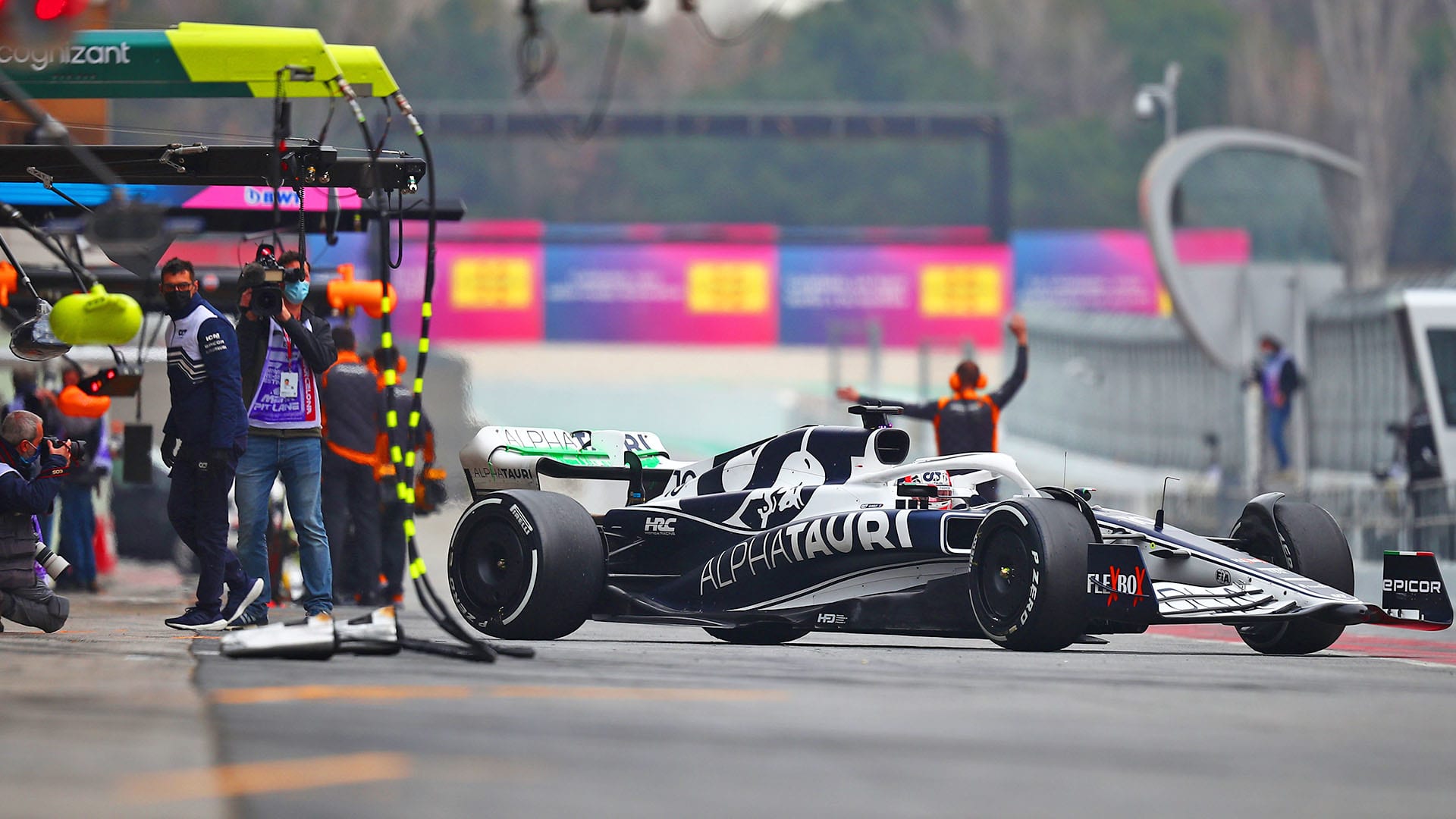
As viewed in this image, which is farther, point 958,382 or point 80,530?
point 80,530

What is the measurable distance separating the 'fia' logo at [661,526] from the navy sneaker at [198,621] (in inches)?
84.3

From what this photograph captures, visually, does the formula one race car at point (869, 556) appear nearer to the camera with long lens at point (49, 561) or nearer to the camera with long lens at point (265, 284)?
the camera with long lens at point (265, 284)

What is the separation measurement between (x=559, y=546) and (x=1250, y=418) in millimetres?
17055

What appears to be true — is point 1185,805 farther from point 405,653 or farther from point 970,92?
point 970,92

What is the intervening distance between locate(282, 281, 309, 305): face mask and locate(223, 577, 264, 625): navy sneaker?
1.42 meters

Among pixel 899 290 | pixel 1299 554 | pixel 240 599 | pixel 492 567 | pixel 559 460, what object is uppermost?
pixel 899 290

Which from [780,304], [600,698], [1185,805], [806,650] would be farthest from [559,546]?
[780,304]

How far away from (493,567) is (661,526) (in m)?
0.88

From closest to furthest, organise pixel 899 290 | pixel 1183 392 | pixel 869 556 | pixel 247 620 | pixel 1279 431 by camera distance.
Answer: pixel 869 556, pixel 247 620, pixel 1279 431, pixel 1183 392, pixel 899 290

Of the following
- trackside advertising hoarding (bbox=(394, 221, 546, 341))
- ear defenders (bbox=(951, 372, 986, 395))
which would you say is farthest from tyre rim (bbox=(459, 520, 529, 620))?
trackside advertising hoarding (bbox=(394, 221, 546, 341))

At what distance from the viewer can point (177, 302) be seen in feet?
36.3

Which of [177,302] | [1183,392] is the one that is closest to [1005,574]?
[177,302]

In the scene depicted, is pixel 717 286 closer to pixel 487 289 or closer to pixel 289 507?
pixel 487 289

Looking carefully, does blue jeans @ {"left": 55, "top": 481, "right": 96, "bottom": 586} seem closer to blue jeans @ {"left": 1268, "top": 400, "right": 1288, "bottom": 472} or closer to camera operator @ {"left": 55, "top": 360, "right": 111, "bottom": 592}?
camera operator @ {"left": 55, "top": 360, "right": 111, "bottom": 592}
